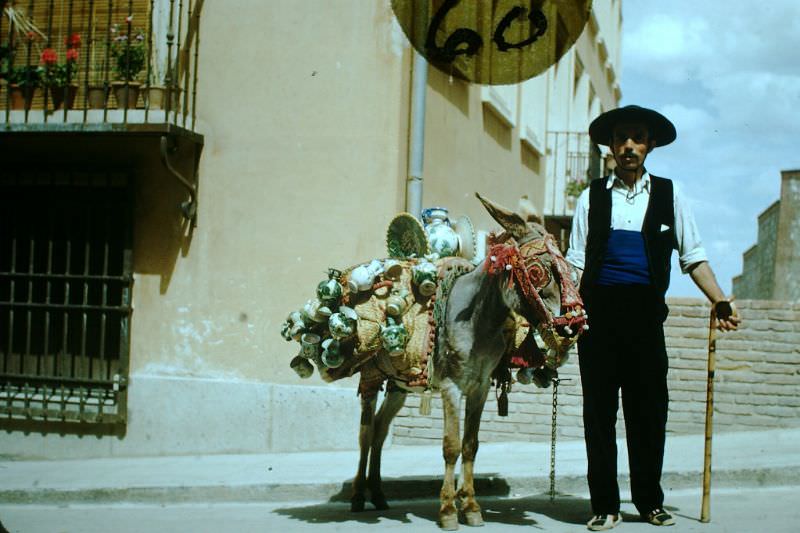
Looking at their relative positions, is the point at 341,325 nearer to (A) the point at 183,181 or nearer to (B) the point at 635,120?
(B) the point at 635,120

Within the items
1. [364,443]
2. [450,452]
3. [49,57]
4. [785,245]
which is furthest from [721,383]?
[785,245]

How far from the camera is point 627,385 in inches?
227

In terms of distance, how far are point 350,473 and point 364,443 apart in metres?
1.34

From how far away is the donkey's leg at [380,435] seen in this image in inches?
253

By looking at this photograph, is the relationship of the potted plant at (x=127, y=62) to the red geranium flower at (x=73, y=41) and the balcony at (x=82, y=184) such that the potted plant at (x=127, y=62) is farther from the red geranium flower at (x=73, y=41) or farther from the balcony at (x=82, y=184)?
the red geranium flower at (x=73, y=41)

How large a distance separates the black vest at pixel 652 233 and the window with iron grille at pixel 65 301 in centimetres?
536

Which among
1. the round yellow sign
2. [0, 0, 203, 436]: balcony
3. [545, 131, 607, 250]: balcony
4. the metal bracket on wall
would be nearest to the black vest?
the round yellow sign

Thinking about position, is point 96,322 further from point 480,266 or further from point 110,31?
point 480,266

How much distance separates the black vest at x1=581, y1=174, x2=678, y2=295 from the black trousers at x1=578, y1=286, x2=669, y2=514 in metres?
0.10

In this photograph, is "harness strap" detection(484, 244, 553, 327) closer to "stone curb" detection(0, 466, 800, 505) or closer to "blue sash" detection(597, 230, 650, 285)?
"blue sash" detection(597, 230, 650, 285)

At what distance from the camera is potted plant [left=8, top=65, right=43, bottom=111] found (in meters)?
9.63

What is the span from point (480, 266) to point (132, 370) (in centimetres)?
506

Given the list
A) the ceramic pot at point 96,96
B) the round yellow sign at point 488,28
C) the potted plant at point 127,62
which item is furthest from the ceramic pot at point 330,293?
the ceramic pot at point 96,96

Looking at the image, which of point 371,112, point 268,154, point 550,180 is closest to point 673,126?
point 371,112
